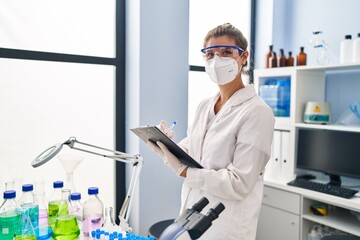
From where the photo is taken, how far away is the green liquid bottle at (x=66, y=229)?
4.01 ft

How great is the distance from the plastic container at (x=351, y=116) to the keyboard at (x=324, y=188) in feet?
1.81

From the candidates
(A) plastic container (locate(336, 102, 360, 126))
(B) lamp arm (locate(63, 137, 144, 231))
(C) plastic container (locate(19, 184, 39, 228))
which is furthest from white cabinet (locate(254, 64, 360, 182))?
(C) plastic container (locate(19, 184, 39, 228))

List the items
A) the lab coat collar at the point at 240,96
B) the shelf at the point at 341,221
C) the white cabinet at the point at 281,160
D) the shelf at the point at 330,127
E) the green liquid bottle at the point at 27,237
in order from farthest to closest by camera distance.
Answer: the white cabinet at the point at 281,160
the shelf at the point at 330,127
the shelf at the point at 341,221
the lab coat collar at the point at 240,96
the green liquid bottle at the point at 27,237

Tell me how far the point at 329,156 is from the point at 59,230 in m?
1.96

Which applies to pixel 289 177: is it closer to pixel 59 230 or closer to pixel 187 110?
pixel 187 110

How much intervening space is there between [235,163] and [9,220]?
33.4 inches

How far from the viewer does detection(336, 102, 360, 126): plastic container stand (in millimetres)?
2482

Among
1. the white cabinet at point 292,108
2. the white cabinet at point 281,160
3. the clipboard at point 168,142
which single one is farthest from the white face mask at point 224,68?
the white cabinet at point 281,160

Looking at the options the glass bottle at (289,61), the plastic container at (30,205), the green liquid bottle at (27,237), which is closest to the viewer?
the green liquid bottle at (27,237)

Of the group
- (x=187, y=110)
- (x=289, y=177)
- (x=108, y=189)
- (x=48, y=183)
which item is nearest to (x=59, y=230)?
(x=48, y=183)

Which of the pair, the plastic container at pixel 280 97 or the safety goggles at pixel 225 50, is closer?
the safety goggles at pixel 225 50

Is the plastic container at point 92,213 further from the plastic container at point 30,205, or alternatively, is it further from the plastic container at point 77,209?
the plastic container at point 30,205

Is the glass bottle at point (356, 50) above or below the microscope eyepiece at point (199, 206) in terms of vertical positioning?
above

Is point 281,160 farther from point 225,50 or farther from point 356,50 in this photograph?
point 225,50
